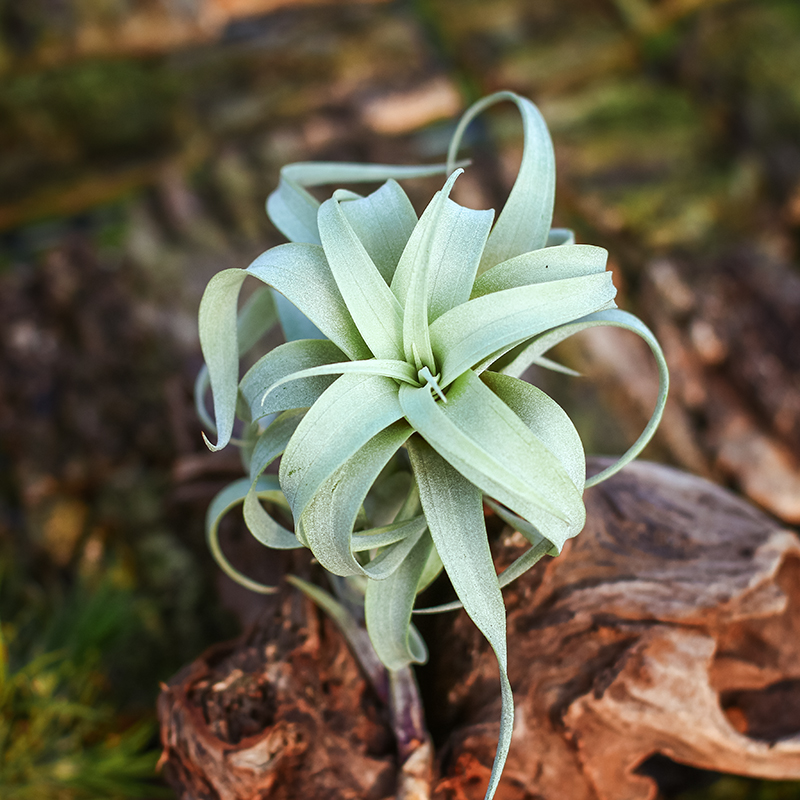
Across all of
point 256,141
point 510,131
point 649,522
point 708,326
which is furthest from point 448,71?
point 649,522

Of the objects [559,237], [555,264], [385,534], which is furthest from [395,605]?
[559,237]

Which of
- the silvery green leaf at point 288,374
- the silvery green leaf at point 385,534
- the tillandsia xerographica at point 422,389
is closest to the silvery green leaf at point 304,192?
the tillandsia xerographica at point 422,389

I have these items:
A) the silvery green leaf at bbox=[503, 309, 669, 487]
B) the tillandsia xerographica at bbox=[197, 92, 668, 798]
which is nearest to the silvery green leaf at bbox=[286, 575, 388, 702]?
the tillandsia xerographica at bbox=[197, 92, 668, 798]

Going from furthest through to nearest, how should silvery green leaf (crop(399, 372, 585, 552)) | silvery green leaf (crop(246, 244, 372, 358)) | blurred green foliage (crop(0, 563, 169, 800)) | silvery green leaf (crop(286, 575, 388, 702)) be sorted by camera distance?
blurred green foliage (crop(0, 563, 169, 800)) < silvery green leaf (crop(286, 575, 388, 702)) < silvery green leaf (crop(246, 244, 372, 358)) < silvery green leaf (crop(399, 372, 585, 552))

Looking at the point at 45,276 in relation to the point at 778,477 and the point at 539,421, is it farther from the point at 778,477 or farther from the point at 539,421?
the point at 778,477

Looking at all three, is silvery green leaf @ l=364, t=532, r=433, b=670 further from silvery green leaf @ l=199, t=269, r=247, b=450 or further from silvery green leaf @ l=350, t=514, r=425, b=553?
silvery green leaf @ l=199, t=269, r=247, b=450

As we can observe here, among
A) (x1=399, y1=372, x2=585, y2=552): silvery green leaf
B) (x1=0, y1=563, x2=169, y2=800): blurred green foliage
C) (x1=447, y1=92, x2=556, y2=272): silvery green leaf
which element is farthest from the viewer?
(x1=0, y1=563, x2=169, y2=800): blurred green foliage
